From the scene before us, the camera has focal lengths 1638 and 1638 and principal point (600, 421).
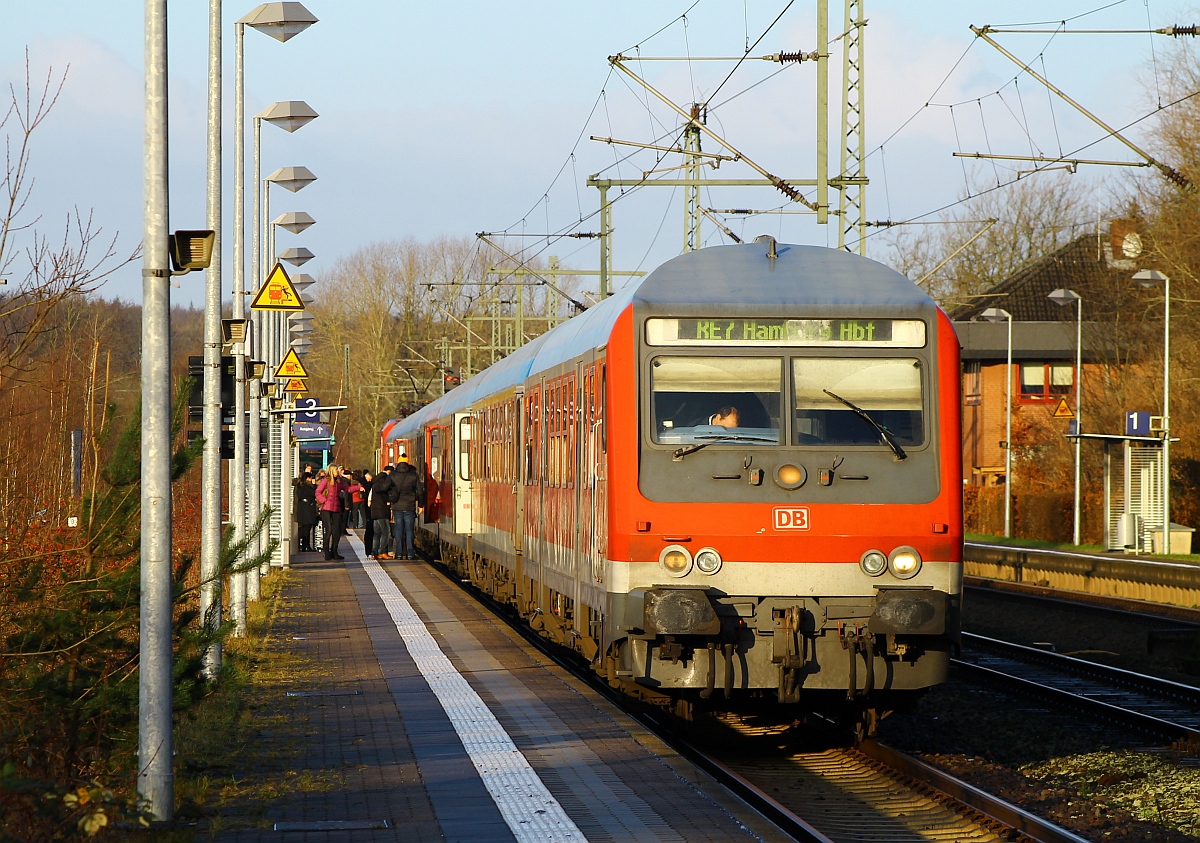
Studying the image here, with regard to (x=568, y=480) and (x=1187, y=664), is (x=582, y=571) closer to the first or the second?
(x=568, y=480)

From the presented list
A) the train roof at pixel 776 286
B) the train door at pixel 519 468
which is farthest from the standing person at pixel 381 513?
the train roof at pixel 776 286

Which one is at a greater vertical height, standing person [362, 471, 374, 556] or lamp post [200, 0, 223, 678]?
lamp post [200, 0, 223, 678]

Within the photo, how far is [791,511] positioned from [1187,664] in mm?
7233

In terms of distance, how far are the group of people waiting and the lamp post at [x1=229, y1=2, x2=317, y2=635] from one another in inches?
249

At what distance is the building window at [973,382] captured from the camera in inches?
2343

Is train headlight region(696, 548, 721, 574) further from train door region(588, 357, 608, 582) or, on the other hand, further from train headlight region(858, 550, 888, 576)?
train headlight region(858, 550, 888, 576)

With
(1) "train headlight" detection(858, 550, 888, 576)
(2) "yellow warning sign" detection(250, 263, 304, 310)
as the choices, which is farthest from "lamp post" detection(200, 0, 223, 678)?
(1) "train headlight" detection(858, 550, 888, 576)

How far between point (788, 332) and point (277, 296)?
28.2 ft

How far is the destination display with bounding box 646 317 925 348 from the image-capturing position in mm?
10375

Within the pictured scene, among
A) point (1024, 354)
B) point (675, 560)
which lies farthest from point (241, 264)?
point (1024, 354)

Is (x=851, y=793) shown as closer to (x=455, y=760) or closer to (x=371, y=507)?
(x=455, y=760)

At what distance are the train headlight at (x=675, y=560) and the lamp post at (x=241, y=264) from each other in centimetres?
529

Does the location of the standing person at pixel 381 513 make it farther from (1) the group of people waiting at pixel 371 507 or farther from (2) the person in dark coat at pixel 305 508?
(2) the person in dark coat at pixel 305 508

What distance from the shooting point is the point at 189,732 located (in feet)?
33.5
